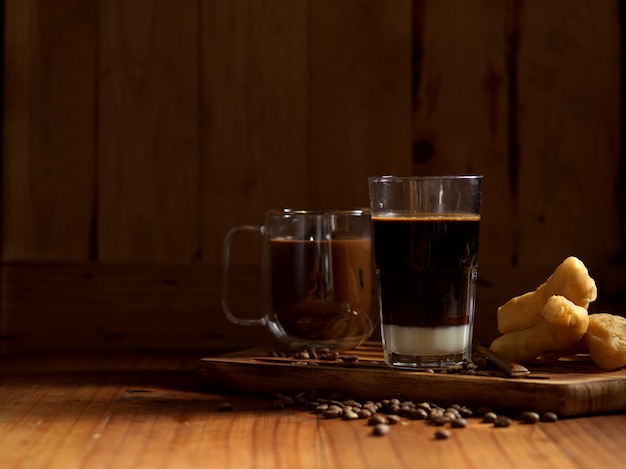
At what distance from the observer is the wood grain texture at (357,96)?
1.77 meters

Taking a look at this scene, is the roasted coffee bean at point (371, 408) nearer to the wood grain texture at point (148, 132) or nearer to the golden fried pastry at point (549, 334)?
the golden fried pastry at point (549, 334)

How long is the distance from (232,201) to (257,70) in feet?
0.88

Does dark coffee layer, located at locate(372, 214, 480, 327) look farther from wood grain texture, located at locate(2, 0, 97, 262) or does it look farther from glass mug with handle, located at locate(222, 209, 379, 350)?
wood grain texture, located at locate(2, 0, 97, 262)

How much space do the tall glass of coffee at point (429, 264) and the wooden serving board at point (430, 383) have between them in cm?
5

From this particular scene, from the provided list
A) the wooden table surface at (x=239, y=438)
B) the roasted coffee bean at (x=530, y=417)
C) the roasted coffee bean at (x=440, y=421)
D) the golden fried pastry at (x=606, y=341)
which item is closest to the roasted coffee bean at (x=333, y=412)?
the wooden table surface at (x=239, y=438)

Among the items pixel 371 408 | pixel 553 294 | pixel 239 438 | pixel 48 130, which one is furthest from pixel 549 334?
pixel 48 130

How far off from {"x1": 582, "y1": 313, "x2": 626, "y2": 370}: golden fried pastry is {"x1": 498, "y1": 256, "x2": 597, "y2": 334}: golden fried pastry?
3 centimetres

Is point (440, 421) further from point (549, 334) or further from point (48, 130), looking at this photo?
point (48, 130)

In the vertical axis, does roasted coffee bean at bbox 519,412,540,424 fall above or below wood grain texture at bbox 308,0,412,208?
below

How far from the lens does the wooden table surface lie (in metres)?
0.94

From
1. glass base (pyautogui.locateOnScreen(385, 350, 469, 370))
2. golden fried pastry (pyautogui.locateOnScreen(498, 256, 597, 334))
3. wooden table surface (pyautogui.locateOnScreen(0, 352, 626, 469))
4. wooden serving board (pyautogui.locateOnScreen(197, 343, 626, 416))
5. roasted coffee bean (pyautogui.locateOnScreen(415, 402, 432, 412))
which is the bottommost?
wooden table surface (pyautogui.locateOnScreen(0, 352, 626, 469))

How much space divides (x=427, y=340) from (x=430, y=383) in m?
0.07

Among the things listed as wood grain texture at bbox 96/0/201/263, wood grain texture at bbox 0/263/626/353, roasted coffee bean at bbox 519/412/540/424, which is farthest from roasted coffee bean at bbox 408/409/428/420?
wood grain texture at bbox 96/0/201/263

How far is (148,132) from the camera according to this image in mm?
1766
